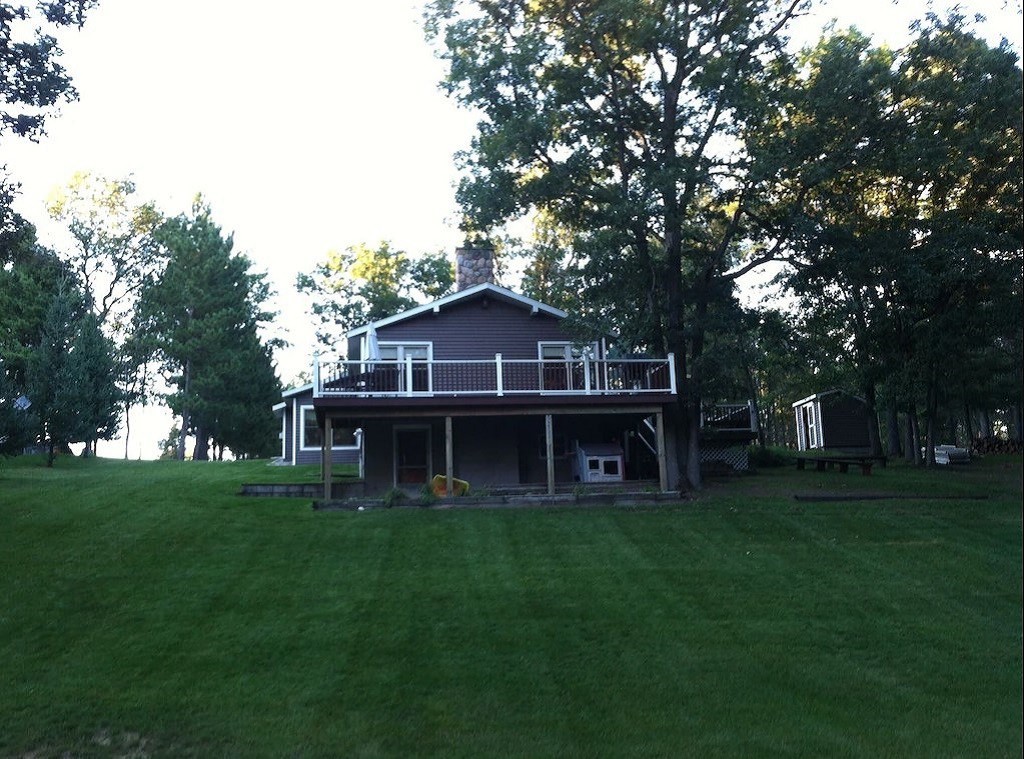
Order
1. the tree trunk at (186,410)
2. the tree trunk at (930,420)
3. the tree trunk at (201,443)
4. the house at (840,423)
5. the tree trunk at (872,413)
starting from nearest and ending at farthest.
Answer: the tree trunk at (930,420)
the tree trunk at (872,413)
the house at (840,423)
the tree trunk at (186,410)
the tree trunk at (201,443)

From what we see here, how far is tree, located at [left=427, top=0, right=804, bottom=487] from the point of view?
63.1 feet

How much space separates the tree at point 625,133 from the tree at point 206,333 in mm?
23097

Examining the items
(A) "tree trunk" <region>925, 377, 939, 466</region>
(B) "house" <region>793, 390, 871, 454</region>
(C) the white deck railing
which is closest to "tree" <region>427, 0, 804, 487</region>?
(C) the white deck railing

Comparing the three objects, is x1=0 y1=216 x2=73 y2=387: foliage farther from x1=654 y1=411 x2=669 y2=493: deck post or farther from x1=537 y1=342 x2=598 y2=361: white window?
x1=654 y1=411 x2=669 y2=493: deck post

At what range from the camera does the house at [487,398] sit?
19438mm

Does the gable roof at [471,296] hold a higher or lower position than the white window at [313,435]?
higher

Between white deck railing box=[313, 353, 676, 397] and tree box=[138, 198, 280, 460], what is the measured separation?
21.3 metres

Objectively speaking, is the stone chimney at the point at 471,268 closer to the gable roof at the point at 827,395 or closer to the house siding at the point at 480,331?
the house siding at the point at 480,331

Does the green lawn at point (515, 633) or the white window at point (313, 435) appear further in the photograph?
the white window at point (313, 435)

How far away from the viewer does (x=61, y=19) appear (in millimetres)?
12781

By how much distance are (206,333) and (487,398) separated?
24390 mm

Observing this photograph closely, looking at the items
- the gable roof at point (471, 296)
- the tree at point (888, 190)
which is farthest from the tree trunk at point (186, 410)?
the tree at point (888, 190)

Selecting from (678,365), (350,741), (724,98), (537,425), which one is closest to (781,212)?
(724,98)

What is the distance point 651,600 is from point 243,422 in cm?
3311
